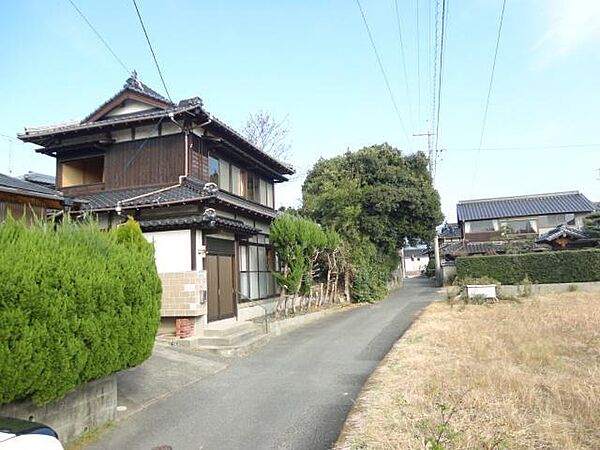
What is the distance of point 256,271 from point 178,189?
4407mm

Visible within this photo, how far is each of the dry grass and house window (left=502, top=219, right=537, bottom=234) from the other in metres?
30.3

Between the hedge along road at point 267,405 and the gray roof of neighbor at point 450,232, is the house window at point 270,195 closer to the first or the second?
the hedge along road at point 267,405

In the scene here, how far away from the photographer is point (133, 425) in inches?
199

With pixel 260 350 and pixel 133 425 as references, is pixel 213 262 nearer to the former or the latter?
pixel 260 350

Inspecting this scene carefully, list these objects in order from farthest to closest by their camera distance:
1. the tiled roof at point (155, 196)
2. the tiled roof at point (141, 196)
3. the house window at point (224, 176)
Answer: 1. the house window at point (224, 176)
2. the tiled roof at point (141, 196)
3. the tiled roof at point (155, 196)

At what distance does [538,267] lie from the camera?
22281 millimetres

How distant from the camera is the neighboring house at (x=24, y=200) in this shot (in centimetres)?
705

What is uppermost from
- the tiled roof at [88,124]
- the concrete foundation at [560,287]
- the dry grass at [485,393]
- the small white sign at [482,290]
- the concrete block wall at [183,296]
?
the tiled roof at [88,124]

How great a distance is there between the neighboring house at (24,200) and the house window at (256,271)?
20.2 feet

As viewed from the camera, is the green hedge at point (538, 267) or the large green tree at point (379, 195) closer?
the green hedge at point (538, 267)

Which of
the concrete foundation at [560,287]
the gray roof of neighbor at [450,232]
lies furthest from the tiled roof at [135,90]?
the gray roof of neighbor at [450,232]

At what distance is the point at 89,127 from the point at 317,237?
316 inches

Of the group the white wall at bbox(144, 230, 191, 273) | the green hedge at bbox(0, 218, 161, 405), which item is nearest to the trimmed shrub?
the white wall at bbox(144, 230, 191, 273)

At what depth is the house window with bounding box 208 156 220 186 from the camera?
43.9 feet
